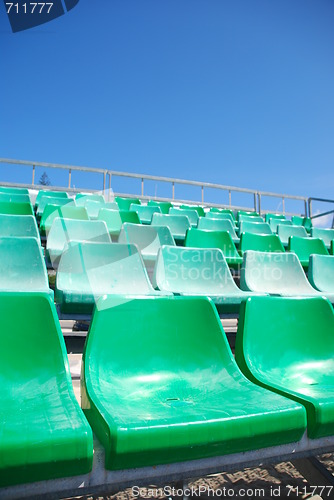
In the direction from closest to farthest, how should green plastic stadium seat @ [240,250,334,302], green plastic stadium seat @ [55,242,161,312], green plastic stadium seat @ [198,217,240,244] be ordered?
green plastic stadium seat @ [55,242,161,312], green plastic stadium seat @ [240,250,334,302], green plastic stadium seat @ [198,217,240,244]

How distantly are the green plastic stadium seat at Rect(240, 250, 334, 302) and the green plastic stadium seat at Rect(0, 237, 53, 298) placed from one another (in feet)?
4.81

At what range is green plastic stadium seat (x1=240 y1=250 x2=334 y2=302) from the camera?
2.89 metres

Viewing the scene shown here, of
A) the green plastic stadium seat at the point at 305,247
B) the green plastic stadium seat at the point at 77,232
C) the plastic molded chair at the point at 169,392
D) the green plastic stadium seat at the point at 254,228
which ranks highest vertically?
the green plastic stadium seat at the point at 254,228

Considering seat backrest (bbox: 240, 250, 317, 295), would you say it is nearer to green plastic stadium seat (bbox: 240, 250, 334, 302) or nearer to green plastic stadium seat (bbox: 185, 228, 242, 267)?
green plastic stadium seat (bbox: 240, 250, 334, 302)

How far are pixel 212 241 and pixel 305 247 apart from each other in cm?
118

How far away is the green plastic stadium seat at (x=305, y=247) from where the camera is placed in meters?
4.21

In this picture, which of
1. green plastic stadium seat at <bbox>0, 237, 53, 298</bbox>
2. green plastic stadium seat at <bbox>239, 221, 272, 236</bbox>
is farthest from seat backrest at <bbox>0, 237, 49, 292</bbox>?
green plastic stadium seat at <bbox>239, 221, 272, 236</bbox>

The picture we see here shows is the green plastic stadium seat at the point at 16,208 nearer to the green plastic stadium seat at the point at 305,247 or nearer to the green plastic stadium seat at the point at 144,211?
the green plastic stadium seat at the point at 144,211

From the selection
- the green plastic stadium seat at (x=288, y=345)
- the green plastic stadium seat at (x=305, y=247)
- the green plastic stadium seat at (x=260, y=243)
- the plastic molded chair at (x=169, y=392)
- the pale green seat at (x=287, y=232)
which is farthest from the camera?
the pale green seat at (x=287, y=232)

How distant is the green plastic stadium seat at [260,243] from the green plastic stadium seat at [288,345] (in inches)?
86.8

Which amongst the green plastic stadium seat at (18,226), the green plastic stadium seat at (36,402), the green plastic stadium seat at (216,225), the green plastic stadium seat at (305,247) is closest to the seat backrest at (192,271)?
the green plastic stadium seat at (18,226)

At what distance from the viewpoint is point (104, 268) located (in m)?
2.54

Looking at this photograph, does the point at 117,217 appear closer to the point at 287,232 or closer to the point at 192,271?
the point at 192,271

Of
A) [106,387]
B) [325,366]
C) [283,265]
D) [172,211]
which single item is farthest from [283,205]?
[106,387]
